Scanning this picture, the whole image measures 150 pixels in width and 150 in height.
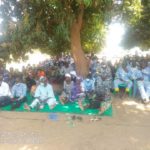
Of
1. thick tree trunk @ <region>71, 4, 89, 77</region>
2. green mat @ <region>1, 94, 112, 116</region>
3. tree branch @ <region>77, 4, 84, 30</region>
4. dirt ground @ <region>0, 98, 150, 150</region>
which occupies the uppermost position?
tree branch @ <region>77, 4, 84, 30</region>

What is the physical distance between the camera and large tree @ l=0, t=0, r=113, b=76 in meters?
8.63

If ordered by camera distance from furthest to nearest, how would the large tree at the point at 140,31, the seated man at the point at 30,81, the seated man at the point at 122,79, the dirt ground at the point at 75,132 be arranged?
the large tree at the point at 140,31 → the seated man at the point at 30,81 → the seated man at the point at 122,79 → the dirt ground at the point at 75,132

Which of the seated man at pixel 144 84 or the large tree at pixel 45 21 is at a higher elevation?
the large tree at pixel 45 21

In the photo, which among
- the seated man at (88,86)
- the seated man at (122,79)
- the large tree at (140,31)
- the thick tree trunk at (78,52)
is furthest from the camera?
the large tree at (140,31)

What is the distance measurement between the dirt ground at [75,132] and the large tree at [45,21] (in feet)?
9.33

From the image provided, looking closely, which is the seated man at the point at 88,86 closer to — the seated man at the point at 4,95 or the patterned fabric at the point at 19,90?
the patterned fabric at the point at 19,90

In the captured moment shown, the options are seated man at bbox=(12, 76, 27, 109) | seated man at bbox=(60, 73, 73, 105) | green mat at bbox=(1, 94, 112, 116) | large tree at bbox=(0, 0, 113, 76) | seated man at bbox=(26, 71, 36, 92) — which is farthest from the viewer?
seated man at bbox=(26, 71, 36, 92)

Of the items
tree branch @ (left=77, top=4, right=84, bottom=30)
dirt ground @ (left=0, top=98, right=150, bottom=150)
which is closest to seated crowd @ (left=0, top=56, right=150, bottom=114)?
dirt ground @ (left=0, top=98, right=150, bottom=150)

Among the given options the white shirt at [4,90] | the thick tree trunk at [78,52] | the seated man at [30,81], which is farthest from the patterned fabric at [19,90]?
the thick tree trunk at [78,52]

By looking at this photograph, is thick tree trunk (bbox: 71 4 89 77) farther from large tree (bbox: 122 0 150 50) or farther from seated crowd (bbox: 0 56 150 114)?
large tree (bbox: 122 0 150 50)

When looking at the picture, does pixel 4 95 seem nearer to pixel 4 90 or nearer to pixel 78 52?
pixel 4 90

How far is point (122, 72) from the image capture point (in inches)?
346

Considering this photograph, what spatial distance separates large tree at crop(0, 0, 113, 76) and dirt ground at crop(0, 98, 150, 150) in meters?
2.84

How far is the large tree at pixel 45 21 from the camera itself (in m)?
8.63
